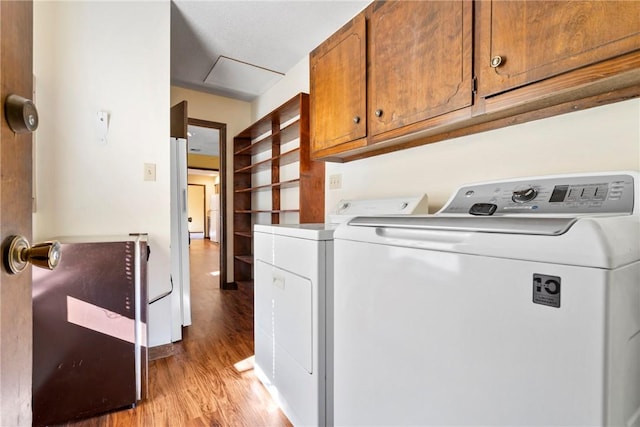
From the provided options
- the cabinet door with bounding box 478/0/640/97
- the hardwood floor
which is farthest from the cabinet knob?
the hardwood floor

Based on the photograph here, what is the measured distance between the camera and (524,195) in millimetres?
1037

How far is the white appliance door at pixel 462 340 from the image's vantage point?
0.51 meters

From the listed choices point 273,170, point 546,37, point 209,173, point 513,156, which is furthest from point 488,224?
point 209,173

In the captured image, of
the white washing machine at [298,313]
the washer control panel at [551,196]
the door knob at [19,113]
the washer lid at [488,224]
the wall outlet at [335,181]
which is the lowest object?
the white washing machine at [298,313]

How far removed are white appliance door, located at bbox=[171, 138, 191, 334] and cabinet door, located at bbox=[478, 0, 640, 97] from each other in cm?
209

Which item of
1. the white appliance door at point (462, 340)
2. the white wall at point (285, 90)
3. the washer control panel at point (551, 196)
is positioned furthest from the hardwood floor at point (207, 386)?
the white wall at point (285, 90)

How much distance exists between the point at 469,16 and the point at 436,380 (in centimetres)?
123

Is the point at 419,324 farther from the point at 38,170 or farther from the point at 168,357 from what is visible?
the point at 38,170

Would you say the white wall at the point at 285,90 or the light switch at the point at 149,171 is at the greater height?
the white wall at the point at 285,90

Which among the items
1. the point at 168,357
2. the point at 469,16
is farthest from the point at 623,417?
the point at 168,357

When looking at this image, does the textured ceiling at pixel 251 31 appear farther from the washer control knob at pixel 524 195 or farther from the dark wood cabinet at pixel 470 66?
the washer control knob at pixel 524 195

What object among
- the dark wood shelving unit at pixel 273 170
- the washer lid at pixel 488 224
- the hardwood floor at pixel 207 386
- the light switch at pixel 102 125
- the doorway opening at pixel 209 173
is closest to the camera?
the washer lid at pixel 488 224

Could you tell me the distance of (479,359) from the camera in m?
0.64

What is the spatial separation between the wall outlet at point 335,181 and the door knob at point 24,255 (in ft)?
6.26
